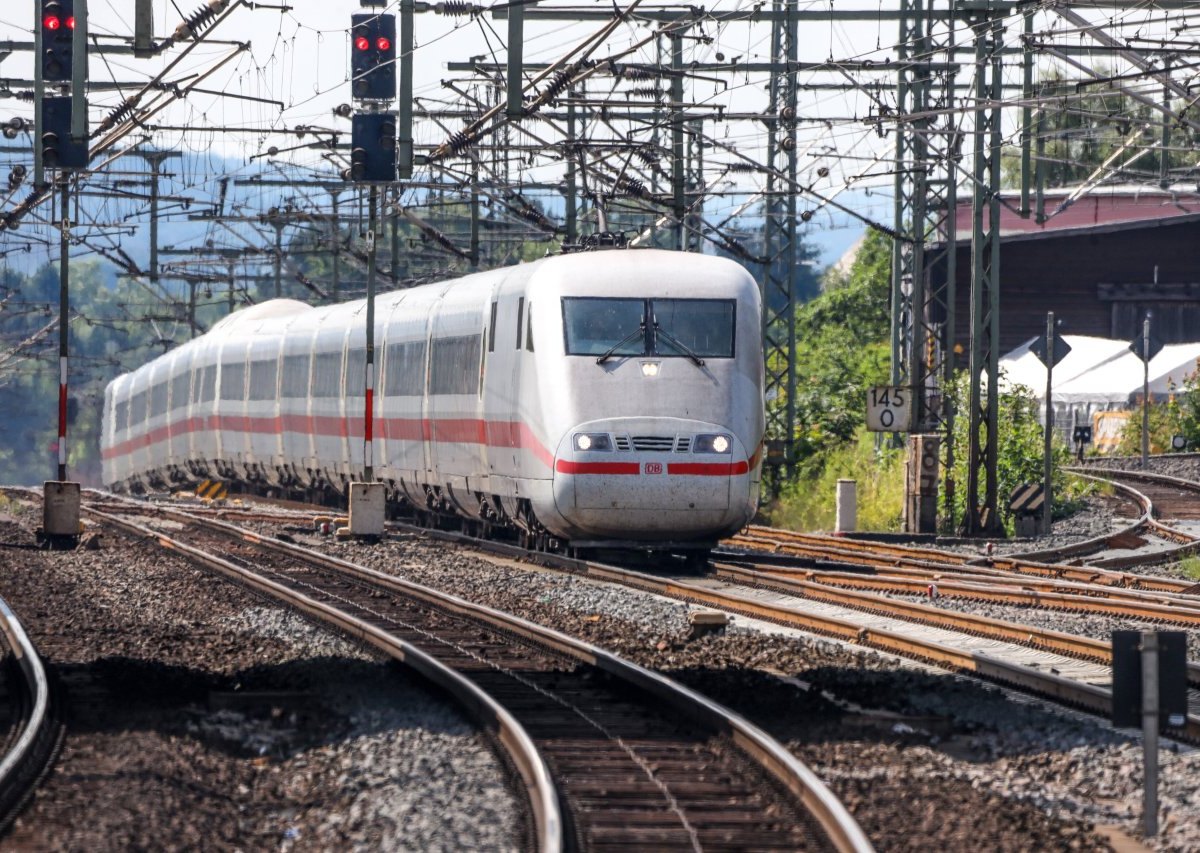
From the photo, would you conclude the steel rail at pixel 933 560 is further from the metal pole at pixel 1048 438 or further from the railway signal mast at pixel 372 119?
the railway signal mast at pixel 372 119

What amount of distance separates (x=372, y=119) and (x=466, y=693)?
12262 millimetres

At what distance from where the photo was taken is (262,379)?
34844mm

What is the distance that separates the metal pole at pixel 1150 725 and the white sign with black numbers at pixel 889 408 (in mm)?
19334

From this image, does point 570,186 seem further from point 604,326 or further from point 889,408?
point 604,326

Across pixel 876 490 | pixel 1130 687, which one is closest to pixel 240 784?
pixel 1130 687

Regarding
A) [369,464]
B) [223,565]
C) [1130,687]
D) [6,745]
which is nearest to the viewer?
[1130,687]

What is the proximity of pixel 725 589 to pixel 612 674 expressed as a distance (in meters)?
6.06

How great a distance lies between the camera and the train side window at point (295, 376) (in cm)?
3189

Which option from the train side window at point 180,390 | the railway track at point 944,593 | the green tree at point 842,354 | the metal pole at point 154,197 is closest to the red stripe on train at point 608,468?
the railway track at point 944,593

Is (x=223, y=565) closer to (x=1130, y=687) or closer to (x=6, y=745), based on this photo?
(x=6, y=745)

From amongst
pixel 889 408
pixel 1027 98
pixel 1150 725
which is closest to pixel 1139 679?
pixel 1150 725

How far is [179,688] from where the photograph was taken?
37.2 ft

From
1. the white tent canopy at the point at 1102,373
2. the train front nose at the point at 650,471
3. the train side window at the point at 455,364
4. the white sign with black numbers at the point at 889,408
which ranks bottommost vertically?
the train front nose at the point at 650,471

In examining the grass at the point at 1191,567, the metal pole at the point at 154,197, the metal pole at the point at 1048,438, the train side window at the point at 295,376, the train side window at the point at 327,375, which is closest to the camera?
the grass at the point at 1191,567
